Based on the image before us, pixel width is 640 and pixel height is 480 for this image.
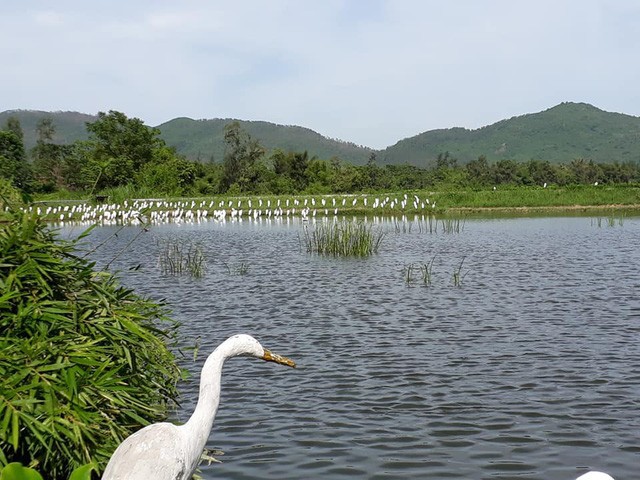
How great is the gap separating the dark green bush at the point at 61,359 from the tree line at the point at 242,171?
58.3m

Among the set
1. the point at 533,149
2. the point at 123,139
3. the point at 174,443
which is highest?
the point at 533,149

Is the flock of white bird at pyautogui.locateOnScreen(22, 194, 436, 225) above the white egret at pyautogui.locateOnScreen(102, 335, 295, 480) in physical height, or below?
above

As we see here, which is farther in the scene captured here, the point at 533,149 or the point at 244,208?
the point at 533,149

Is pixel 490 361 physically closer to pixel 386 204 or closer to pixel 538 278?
pixel 538 278

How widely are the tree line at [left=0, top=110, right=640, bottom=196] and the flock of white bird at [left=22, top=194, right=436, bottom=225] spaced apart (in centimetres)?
1021

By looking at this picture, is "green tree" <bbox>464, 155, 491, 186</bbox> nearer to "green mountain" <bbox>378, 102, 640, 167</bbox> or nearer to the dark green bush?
the dark green bush

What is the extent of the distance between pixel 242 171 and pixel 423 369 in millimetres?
63430

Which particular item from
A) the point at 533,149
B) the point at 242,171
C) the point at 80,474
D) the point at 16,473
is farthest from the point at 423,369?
the point at 533,149

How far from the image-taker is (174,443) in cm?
415

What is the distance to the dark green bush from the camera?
4.57 m

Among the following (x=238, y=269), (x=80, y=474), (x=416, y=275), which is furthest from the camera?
(x=238, y=269)

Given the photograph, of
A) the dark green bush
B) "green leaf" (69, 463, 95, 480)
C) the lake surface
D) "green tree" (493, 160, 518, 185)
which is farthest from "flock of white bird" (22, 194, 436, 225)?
"green leaf" (69, 463, 95, 480)

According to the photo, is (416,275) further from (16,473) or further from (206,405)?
(16,473)

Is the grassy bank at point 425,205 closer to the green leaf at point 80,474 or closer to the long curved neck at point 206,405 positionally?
the long curved neck at point 206,405
